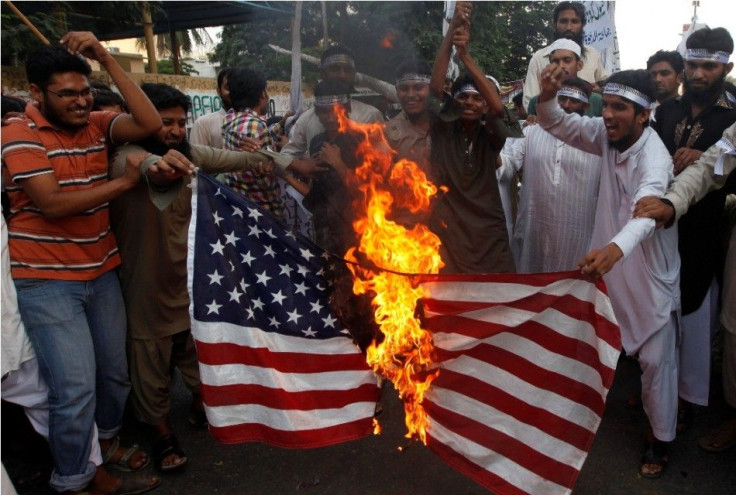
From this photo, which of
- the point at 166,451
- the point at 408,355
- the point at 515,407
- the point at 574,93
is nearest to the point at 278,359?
the point at 408,355

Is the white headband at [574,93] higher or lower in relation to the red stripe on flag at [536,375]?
higher

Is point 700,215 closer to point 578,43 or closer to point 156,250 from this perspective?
point 578,43

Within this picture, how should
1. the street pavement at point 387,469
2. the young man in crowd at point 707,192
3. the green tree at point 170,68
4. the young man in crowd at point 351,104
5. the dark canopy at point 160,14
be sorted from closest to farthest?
the young man in crowd at point 707,192 → the street pavement at point 387,469 → the young man in crowd at point 351,104 → the dark canopy at point 160,14 → the green tree at point 170,68

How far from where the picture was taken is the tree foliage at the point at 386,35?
7.55m

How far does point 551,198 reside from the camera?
461 cm

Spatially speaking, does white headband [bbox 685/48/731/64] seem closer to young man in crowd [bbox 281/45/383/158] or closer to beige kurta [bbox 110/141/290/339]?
young man in crowd [bbox 281/45/383/158]

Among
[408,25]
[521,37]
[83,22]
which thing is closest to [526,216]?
[408,25]

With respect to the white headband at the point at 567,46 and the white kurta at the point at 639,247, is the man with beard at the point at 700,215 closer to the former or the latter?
the white kurta at the point at 639,247

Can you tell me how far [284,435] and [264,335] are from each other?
59 centimetres

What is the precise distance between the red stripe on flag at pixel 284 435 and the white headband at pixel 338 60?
301 cm

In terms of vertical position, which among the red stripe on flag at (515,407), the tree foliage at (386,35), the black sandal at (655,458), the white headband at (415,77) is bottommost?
the black sandal at (655,458)

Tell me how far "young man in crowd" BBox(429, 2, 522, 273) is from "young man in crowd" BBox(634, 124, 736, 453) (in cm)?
102

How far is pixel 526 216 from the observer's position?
4812 millimetres

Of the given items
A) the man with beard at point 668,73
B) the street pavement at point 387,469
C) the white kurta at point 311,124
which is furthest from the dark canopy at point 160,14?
the man with beard at point 668,73
